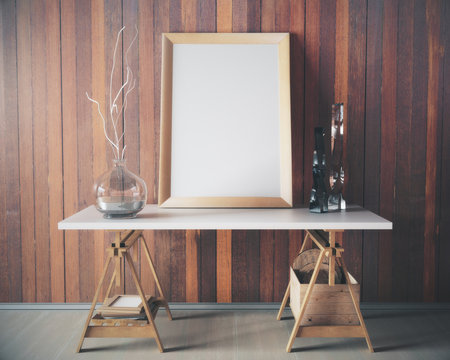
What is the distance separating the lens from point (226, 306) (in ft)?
8.43

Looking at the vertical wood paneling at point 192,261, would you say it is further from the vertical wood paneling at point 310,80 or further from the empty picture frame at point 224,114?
the vertical wood paneling at point 310,80

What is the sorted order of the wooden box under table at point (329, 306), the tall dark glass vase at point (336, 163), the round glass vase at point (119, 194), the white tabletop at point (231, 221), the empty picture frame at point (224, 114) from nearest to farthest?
the white tabletop at point (231, 221) → the round glass vase at point (119, 194) → the wooden box under table at point (329, 306) → the tall dark glass vase at point (336, 163) → the empty picture frame at point (224, 114)

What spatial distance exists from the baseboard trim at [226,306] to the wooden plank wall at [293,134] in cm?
4

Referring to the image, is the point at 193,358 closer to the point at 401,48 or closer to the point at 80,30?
the point at 80,30

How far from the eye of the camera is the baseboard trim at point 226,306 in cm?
257

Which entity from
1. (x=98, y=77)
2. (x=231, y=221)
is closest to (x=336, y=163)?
(x=231, y=221)

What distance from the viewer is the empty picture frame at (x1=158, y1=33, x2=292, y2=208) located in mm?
2398

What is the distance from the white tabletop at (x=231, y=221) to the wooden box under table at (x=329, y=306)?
39cm

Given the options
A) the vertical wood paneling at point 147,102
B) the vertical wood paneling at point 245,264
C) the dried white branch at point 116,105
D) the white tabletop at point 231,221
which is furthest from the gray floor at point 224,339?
the dried white branch at point 116,105

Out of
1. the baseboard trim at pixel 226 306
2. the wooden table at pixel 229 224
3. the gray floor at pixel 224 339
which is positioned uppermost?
the wooden table at pixel 229 224

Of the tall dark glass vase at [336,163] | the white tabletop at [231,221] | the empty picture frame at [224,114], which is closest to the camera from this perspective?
the white tabletop at [231,221]

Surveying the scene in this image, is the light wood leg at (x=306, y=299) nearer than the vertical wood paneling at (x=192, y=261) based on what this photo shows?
Yes

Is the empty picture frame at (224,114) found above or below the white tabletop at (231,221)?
above

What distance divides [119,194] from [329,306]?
1.29m
